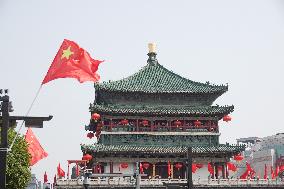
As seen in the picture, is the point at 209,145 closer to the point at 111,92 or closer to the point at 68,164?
the point at 111,92

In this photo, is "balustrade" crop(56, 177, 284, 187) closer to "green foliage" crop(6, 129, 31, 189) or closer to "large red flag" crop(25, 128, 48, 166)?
"large red flag" crop(25, 128, 48, 166)

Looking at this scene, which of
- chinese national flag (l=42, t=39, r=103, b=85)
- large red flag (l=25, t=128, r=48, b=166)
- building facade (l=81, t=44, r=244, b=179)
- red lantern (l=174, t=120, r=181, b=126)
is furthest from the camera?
red lantern (l=174, t=120, r=181, b=126)

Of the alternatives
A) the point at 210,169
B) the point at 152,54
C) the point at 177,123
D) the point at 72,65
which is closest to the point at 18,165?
the point at 72,65

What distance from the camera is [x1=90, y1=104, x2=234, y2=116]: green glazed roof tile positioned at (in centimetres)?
4459

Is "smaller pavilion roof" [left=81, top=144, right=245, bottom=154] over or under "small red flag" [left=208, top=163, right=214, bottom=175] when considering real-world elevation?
over

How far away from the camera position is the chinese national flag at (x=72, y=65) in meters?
15.4

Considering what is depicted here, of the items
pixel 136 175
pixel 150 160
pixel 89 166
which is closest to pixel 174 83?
pixel 150 160

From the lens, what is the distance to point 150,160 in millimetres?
44469

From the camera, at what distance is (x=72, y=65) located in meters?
16.2

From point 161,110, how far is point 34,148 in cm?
1594

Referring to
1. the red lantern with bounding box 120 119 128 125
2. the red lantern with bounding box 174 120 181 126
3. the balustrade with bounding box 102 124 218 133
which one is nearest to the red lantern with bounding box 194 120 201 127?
the balustrade with bounding box 102 124 218 133

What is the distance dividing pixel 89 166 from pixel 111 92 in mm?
8198

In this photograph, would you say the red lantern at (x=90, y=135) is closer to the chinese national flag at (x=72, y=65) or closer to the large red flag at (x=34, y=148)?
the large red flag at (x=34, y=148)

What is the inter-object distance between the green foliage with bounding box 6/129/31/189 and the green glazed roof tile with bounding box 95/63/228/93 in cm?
1598
